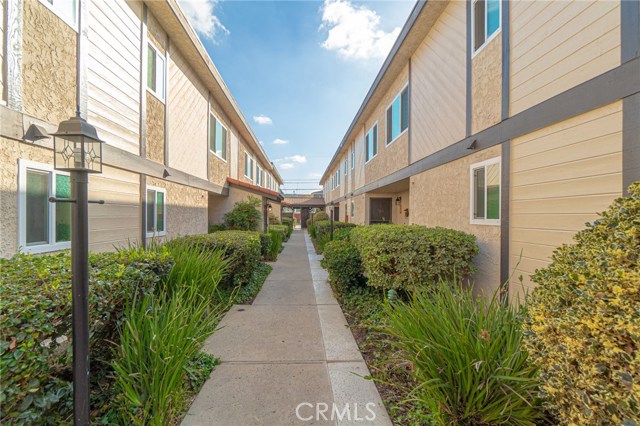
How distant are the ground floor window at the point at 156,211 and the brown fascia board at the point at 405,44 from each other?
7.84 m

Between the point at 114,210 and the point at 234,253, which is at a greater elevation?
the point at 114,210

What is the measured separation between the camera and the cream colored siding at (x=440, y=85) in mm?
5441

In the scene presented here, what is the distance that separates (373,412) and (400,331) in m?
0.76

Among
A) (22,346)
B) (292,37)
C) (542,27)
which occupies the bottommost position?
(22,346)

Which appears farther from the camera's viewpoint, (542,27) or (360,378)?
(542,27)

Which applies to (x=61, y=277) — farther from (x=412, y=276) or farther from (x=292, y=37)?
(x=292, y=37)

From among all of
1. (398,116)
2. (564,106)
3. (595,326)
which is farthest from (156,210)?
(564,106)

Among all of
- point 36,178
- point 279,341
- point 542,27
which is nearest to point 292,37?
point 542,27

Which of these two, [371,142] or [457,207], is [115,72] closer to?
[457,207]

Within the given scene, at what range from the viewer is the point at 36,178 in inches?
140

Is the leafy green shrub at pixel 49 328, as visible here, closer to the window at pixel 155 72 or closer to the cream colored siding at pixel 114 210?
the cream colored siding at pixel 114 210

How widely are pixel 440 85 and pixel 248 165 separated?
12.5 meters

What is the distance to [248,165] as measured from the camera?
1606 cm

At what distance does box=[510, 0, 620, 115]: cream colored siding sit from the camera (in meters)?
2.86
